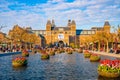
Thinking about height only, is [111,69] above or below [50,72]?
above

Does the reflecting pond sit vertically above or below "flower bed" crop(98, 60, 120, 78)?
below

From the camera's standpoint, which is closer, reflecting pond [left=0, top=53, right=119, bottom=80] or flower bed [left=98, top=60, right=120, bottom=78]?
flower bed [left=98, top=60, right=120, bottom=78]

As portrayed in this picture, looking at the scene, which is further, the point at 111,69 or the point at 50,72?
the point at 50,72

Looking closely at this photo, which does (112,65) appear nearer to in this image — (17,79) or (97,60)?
(17,79)

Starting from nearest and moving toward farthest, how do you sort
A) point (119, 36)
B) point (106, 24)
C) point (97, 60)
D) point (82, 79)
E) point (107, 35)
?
1. point (82, 79)
2. point (97, 60)
3. point (119, 36)
4. point (107, 35)
5. point (106, 24)

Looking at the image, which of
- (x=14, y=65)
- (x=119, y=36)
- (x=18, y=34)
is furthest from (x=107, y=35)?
(x=14, y=65)

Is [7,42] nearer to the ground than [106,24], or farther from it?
nearer to the ground

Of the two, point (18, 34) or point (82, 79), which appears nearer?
point (82, 79)

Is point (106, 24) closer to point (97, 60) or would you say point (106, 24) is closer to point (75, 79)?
point (97, 60)

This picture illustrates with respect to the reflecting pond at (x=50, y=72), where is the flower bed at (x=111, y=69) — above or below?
above

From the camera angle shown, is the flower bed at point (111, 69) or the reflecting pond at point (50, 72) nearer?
the flower bed at point (111, 69)

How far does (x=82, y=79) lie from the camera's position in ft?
62.6

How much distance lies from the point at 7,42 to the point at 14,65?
5943 centimetres

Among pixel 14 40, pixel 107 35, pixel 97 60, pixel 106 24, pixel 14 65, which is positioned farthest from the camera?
pixel 106 24
